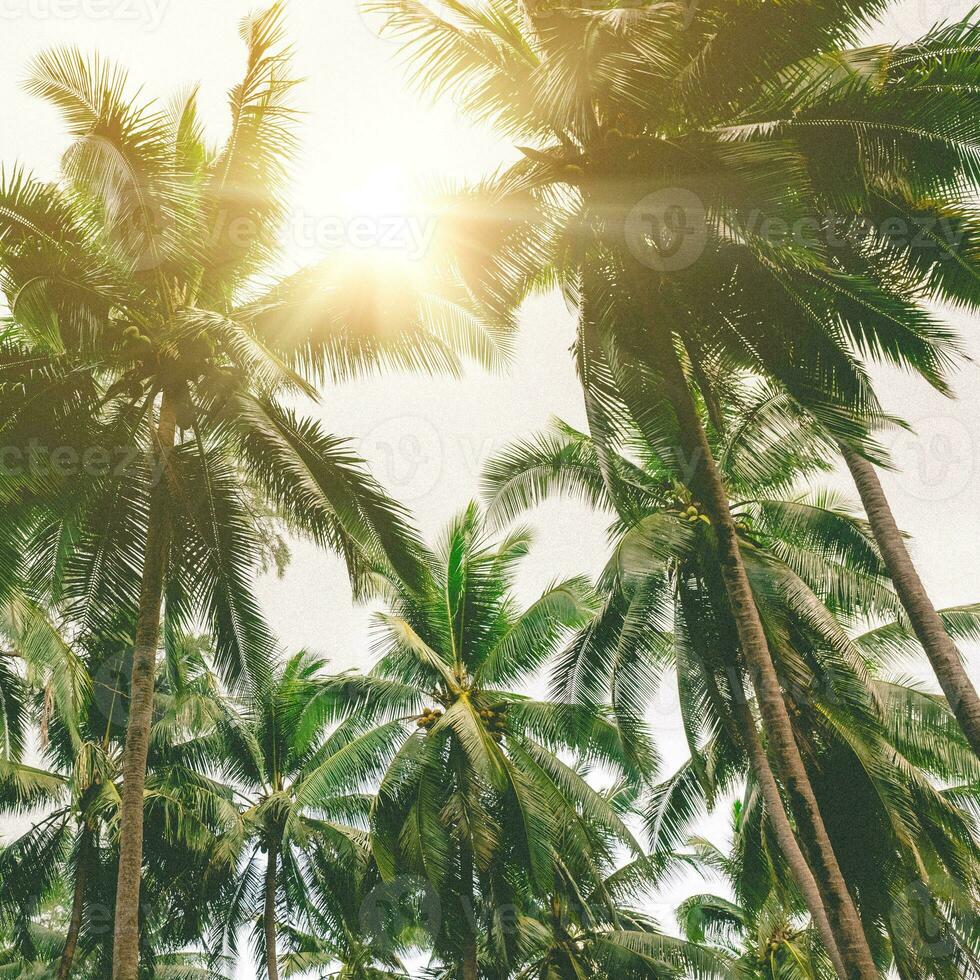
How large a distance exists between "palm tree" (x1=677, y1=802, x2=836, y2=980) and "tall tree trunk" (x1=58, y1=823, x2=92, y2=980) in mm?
10603

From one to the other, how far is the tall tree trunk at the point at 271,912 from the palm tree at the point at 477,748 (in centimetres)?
305

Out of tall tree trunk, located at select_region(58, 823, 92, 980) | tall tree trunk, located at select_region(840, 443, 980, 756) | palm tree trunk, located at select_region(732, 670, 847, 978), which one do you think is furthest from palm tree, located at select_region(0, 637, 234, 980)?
tall tree trunk, located at select_region(840, 443, 980, 756)

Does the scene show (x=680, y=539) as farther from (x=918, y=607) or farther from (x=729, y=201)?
(x=729, y=201)

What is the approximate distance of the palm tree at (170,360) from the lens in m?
8.33

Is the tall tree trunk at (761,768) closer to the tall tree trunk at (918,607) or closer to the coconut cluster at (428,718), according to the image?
the tall tree trunk at (918,607)

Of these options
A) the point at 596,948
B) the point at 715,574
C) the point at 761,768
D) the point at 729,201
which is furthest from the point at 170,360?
the point at 596,948

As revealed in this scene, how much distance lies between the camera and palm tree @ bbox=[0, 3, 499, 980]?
833 cm

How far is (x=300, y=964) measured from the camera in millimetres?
23500

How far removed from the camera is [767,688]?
25.7 feet

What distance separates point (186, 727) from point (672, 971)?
10.3 m

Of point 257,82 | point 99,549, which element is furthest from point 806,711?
point 257,82

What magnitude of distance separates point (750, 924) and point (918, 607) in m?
10.3

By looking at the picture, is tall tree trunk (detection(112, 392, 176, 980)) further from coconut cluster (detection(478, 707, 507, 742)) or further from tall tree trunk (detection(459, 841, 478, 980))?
coconut cluster (detection(478, 707, 507, 742))

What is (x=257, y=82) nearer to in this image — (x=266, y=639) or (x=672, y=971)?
(x=266, y=639)
